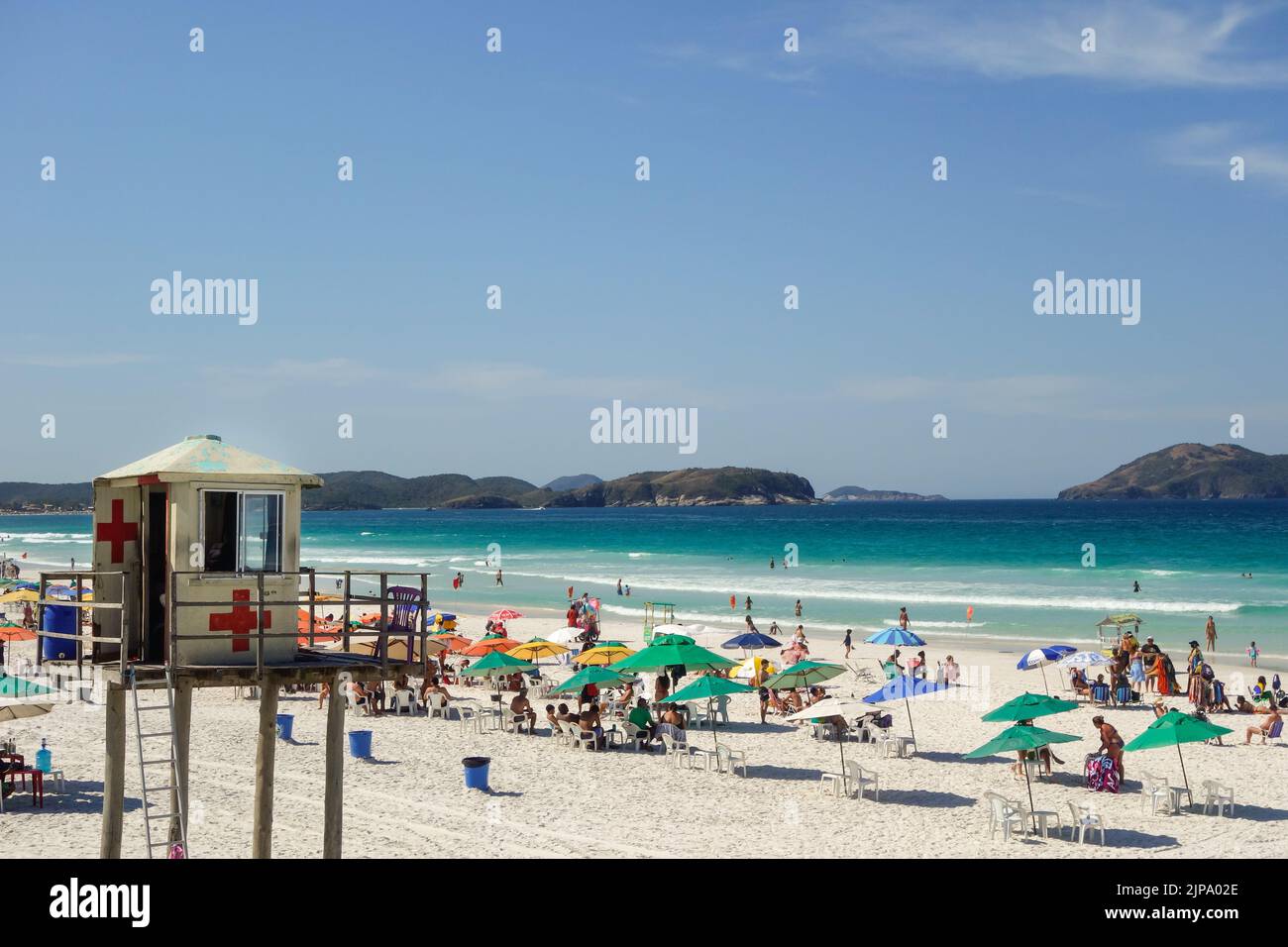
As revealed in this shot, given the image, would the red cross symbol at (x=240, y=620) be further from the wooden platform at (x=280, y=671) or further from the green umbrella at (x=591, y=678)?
the green umbrella at (x=591, y=678)

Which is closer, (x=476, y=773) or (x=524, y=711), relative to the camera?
(x=476, y=773)

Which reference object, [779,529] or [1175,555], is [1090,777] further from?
[779,529]

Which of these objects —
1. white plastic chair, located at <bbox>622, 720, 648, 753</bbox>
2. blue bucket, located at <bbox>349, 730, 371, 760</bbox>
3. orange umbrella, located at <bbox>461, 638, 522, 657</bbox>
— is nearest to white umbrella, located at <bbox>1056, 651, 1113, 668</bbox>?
white plastic chair, located at <bbox>622, 720, 648, 753</bbox>

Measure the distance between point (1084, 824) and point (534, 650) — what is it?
1496cm

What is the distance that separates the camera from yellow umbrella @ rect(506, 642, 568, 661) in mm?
27431

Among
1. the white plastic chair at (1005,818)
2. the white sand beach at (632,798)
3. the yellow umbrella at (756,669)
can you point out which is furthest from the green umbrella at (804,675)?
the white plastic chair at (1005,818)

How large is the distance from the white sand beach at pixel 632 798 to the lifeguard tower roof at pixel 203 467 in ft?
18.5

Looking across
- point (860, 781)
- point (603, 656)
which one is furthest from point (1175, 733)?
point (603, 656)

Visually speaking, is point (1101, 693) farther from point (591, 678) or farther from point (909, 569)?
point (909, 569)

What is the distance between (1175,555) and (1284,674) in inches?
2504

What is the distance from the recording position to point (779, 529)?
490 feet

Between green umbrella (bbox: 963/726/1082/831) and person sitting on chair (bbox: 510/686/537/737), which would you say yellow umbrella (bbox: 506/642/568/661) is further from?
green umbrella (bbox: 963/726/1082/831)

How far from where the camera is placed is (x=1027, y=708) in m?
17.5
